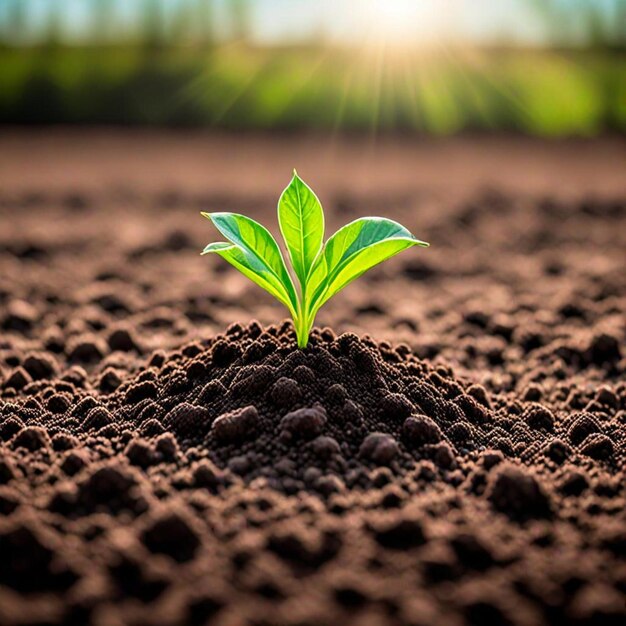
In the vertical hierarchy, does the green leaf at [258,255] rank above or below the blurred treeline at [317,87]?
below

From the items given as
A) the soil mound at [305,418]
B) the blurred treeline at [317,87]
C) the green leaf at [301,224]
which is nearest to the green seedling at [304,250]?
the green leaf at [301,224]

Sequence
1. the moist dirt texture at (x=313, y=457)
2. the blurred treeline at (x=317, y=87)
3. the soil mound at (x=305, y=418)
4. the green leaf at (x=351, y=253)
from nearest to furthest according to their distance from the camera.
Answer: the moist dirt texture at (x=313, y=457) < the soil mound at (x=305, y=418) < the green leaf at (x=351, y=253) < the blurred treeline at (x=317, y=87)

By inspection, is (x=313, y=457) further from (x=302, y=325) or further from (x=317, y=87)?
(x=317, y=87)

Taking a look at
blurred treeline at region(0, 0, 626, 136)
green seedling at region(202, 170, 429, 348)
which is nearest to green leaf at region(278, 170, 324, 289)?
green seedling at region(202, 170, 429, 348)

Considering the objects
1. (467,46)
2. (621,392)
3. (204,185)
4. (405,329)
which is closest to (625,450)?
(621,392)

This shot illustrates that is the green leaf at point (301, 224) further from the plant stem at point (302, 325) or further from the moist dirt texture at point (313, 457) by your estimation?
the moist dirt texture at point (313, 457)

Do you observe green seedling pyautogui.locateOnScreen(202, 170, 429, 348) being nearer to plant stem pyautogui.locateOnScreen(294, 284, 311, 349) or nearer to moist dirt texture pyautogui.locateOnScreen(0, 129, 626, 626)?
plant stem pyautogui.locateOnScreen(294, 284, 311, 349)

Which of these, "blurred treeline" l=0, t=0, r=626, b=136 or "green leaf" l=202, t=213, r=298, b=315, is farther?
"blurred treeline" l=0, t=0, r=626, b=136
